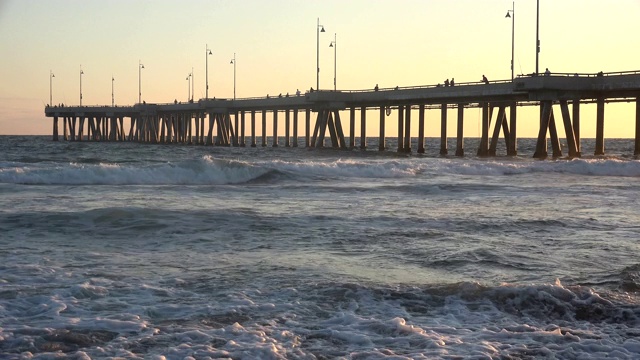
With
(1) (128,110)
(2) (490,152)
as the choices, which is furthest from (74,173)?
(1) (128,110)

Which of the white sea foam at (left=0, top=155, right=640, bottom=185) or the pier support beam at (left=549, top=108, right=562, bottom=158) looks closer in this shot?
A: the white sea foam at (left=0, top=155, right=640, bottom=185)

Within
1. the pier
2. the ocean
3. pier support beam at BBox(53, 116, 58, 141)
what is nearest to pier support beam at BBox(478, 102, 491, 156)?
the pier

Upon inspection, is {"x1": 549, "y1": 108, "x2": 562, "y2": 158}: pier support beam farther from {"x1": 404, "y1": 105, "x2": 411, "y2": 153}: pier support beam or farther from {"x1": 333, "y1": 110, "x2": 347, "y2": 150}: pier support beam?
{"x1": 333, "y1": 110, "x2": 347, "y2": 150}: pier support beam

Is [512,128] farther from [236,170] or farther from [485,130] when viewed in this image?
[236,170]

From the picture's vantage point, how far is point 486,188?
2580 centimetres

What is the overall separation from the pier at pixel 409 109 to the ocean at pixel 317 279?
26815 millimetres

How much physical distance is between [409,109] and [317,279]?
53.1 metres

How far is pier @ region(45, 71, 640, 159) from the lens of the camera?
4566cm

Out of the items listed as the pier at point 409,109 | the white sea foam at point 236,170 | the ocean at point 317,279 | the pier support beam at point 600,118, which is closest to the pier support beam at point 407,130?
the pier at point 409,109

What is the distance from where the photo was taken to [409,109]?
62.1m

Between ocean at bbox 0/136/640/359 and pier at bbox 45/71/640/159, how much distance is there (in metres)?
26.8

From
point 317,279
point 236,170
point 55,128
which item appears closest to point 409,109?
point 236,170

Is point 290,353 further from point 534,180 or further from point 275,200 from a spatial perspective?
point 534,180

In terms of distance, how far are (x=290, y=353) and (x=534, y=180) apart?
82.3ft
